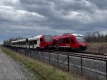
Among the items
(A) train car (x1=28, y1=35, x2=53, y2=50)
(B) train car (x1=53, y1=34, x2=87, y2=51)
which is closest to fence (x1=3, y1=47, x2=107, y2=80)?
(B) train car (x1=53, y1=34, x2=87, y2=51)

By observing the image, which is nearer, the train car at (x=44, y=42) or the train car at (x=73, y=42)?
the train car at (x=73, y=42)

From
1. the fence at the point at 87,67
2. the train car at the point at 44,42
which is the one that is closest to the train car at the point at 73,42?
the train car at the point at 44,42

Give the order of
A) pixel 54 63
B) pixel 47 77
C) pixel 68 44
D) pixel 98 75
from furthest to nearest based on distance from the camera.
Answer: pixel 68 44, pixel 54 63, pixel 47 77, pixel 98 75

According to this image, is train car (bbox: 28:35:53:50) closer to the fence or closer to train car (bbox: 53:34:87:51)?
train car (bbox: 53:34:87:51)

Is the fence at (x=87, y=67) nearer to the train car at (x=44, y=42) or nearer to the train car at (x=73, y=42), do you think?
the train car at (x=73, y=42)

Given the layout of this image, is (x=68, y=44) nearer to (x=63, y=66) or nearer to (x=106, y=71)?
(x=63, y=66)

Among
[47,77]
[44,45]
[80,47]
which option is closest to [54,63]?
[47,77]

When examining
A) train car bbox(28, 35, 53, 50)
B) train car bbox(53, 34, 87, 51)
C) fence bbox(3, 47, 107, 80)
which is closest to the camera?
fence bbox(3, 47, 107, 80)

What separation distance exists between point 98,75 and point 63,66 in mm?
6842

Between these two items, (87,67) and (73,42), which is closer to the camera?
(87,67)

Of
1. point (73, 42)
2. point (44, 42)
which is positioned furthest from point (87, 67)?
point (44, 42)

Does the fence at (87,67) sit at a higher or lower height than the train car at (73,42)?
lower

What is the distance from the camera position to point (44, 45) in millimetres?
43375

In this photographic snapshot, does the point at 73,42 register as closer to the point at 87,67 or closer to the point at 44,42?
the point at 44,42
